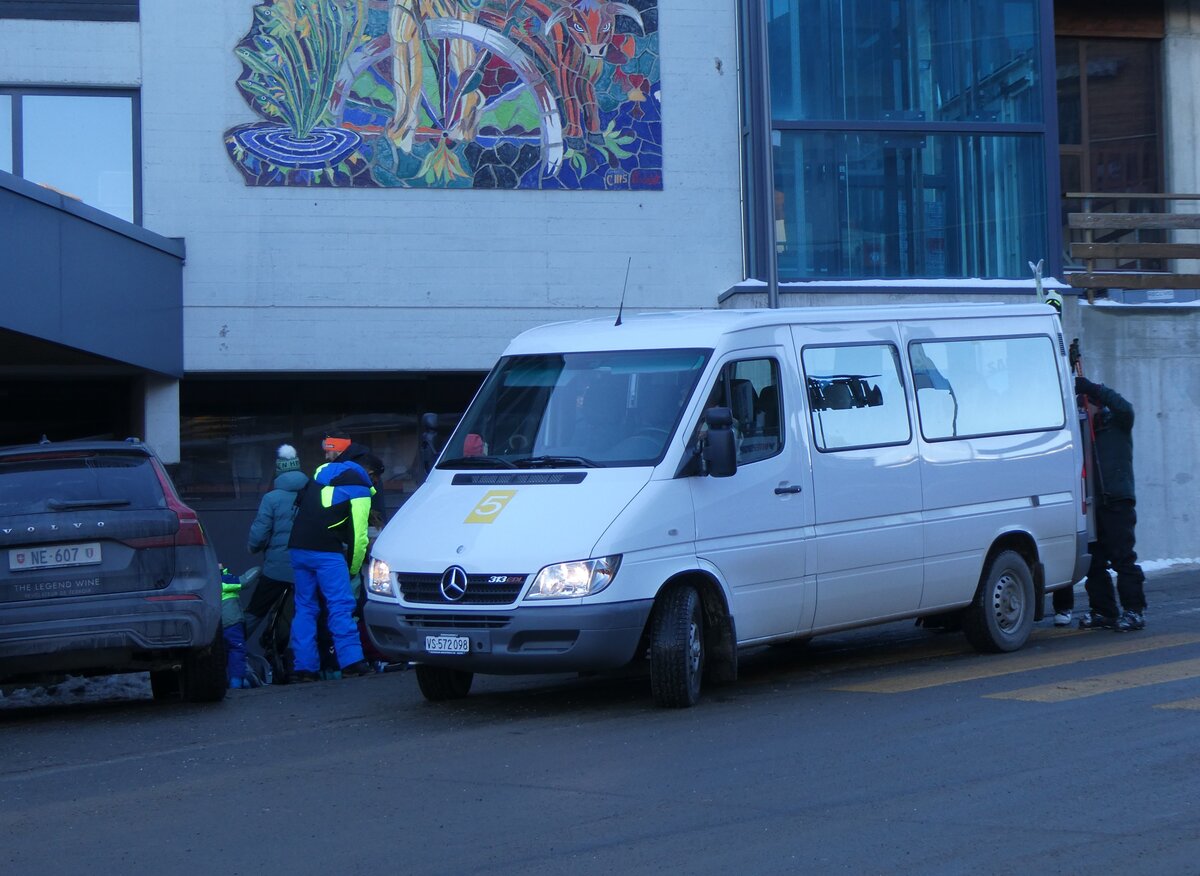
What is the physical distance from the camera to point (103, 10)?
17016mm

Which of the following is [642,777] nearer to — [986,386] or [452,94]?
[986,386]

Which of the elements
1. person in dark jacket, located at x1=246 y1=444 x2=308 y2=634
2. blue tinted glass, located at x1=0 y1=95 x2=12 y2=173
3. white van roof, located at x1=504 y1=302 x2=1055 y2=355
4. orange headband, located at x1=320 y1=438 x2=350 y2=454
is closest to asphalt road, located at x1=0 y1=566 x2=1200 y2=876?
white van roof, located at x1=504 y1=302 x2=1055 y2=355

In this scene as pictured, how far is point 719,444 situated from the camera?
28.8 ft

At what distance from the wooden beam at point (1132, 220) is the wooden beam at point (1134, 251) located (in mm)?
229

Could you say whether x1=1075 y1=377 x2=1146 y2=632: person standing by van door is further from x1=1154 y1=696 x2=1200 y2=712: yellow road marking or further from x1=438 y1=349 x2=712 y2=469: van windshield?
x1=438 y1=349 x2=712 y2=469: van windshield

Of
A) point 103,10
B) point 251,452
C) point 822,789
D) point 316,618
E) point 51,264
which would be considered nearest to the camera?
point 822,789

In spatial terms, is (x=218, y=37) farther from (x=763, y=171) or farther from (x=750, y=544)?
(x=750, y=544)

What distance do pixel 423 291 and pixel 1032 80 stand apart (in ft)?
24.5

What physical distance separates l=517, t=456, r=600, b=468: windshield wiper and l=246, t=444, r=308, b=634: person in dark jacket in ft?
13.0

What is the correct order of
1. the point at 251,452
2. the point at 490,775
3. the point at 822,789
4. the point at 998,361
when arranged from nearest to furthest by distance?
the point at 822,789 → the point at 490,775 → the point at 998,361 → the point at 251,452

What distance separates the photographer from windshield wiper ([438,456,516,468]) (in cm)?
921

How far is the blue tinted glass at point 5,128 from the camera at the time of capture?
55.4 ft

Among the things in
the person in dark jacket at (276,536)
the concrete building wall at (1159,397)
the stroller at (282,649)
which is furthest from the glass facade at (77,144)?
the concrete building wall at (1159,397)

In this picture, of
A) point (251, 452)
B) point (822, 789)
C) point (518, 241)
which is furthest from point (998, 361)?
point (251, 452)
